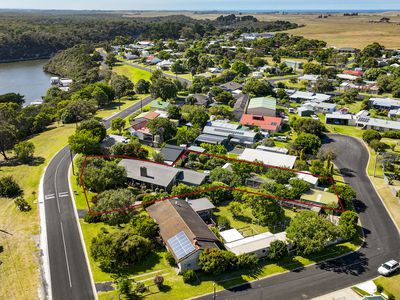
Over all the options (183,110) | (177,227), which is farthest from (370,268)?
(183,110)

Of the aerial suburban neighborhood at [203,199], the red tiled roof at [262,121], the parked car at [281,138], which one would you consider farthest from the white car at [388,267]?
the red tiled roof at [262,121]

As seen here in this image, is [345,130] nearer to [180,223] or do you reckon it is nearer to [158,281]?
[180,223]

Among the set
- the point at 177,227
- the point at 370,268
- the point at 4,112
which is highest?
the point at 4,112

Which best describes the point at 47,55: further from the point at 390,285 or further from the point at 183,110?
the point at 390,285

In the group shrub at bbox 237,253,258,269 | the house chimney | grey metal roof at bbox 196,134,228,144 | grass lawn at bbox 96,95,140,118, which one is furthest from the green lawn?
grass lawn at bbox 96,95,140,118

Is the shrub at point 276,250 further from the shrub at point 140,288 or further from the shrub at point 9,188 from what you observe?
the shrub at point 9,188

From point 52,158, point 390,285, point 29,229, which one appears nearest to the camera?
point 390,285

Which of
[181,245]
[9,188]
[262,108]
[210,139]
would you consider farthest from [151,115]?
[181,245]
